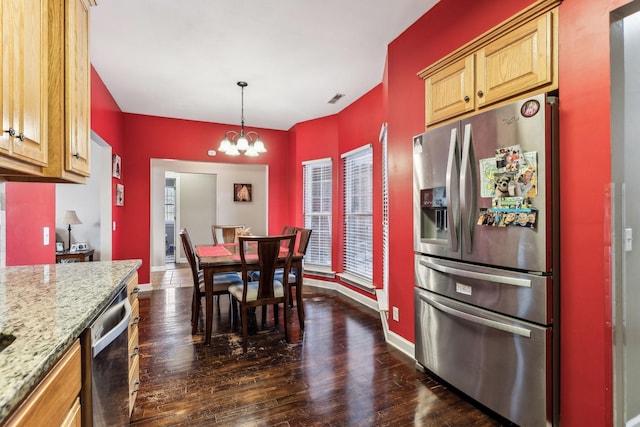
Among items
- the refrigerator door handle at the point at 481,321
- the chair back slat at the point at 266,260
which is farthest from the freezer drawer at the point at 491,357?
the chair back slat at the point at 266,260

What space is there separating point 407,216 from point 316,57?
188 cm

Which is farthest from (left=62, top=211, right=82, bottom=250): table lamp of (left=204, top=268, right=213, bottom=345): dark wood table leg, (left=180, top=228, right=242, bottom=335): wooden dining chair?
(left=204, top=268, right=213, bottom=345): dark wood table leg

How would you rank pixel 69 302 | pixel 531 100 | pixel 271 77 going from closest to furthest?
pixel 69 302 → pixel 531 100 → pixel 271 77

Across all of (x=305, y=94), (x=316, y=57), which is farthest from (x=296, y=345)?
(x=305, y=94)

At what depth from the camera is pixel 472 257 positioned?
75.1 inches

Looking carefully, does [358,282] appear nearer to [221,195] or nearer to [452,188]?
[452,188]

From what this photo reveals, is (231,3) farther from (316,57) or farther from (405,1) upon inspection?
(405,1)

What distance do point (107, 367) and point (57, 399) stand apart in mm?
421

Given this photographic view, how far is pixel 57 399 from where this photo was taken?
A: 81 cm

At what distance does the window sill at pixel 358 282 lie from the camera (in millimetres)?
4016

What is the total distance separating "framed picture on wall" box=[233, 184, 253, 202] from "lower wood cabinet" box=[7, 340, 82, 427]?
495 centimetres

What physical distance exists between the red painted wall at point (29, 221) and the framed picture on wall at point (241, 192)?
347 centimetres

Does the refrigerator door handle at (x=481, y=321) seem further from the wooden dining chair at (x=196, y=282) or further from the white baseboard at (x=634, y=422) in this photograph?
the wooden dining chair at (x=196, y=282)

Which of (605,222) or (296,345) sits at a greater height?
(605,222)
